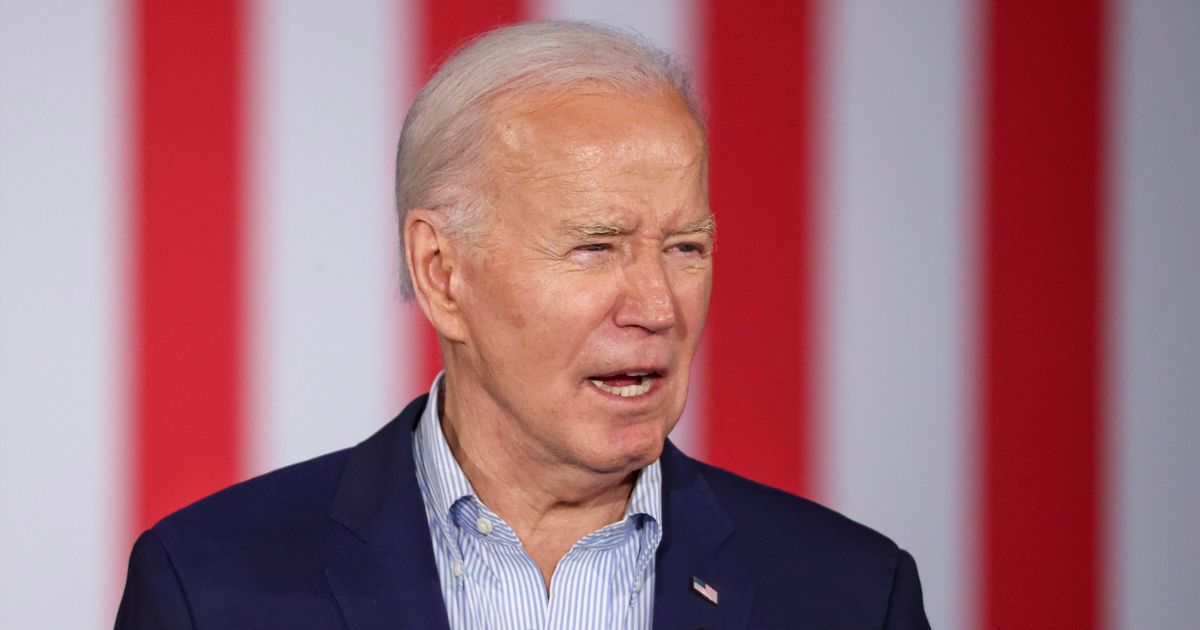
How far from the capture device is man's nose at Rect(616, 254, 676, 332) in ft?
4.78

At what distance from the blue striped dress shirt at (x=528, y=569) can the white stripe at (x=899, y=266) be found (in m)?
0.90

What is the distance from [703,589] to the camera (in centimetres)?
158

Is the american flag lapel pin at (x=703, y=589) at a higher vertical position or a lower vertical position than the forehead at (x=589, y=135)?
lower

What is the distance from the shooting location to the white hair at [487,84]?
151cm

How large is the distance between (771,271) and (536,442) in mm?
973

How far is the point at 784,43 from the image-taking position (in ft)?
7.89

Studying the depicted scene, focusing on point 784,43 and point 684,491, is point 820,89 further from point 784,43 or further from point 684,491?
point 684,491

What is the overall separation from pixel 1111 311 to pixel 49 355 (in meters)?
1.70

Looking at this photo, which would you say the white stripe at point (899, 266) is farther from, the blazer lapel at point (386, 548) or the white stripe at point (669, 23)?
the blazer lapel at point (386, 548)

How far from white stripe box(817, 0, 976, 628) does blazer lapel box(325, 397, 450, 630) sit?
1.02 meters

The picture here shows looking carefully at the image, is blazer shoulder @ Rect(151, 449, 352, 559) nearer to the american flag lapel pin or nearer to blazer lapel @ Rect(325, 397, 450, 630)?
blazer lapel @ Rect(325, 397, 450, 630)

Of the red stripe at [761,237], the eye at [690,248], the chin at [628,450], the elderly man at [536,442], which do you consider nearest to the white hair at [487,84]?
the elderly man at [536,442]

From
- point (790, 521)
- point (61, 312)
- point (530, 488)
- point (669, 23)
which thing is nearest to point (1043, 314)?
point (669, 23)

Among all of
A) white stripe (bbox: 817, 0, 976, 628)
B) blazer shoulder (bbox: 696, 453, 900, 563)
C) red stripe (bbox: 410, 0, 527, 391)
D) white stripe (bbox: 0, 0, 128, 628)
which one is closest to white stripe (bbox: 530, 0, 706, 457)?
red stripe (bbox: 410, 0, 527, 391)
